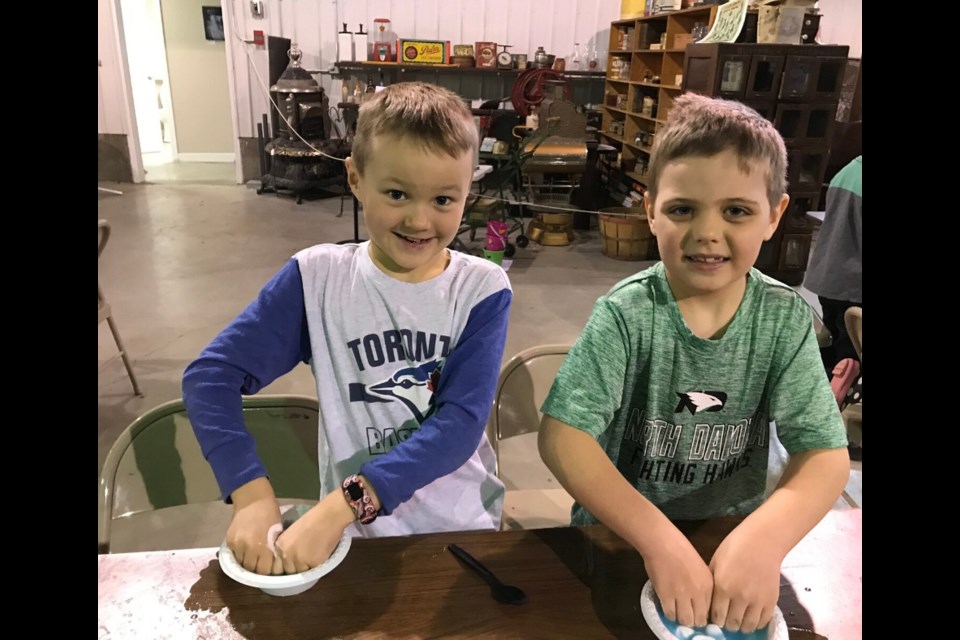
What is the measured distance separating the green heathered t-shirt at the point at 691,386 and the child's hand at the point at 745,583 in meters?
0.20

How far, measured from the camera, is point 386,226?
94 cm

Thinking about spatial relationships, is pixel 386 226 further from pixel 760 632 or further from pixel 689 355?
pixel 760 632

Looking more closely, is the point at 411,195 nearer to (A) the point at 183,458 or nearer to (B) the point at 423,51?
(A) the point at 183,458

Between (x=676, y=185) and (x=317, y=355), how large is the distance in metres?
0.62

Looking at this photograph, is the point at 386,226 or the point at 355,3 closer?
the point at 386,226

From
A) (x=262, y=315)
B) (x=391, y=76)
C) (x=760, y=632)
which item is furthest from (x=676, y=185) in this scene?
(x=391, y=76)

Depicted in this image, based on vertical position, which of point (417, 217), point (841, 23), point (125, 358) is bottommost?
point (125, 358)

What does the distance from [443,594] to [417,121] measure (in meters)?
0.64

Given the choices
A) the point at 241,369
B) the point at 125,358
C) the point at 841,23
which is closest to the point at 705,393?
the point at 241,369

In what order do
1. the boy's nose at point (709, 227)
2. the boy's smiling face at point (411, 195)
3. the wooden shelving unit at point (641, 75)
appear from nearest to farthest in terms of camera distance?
1. the boy's nose at point (709, 227)
2. the boy's smiling face at point (411, 195)
3. the wooden shelving unit at point (641, 75)

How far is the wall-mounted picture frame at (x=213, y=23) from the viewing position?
769cm

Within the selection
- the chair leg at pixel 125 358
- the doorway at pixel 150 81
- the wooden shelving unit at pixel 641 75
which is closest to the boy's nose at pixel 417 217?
the chair leg at pixel 125 358

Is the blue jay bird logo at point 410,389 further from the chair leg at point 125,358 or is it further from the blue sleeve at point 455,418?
the chair leg at point 125,358

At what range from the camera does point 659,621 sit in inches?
25.4
